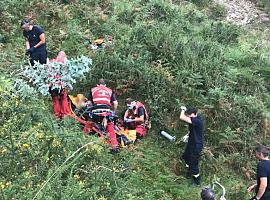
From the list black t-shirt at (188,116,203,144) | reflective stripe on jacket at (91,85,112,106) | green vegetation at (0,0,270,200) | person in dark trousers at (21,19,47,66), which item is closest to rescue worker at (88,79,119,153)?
reflective stripe on jacket at (91,85,112,106)

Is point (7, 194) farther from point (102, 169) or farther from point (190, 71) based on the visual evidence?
point (190, 71)

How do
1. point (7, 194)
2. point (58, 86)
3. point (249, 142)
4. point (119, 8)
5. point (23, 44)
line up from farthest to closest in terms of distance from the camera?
point (119, 8), point (23, 44), point (249, 142), point (58, 86), point (7, 194)

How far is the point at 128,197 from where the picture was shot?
5.49 meters

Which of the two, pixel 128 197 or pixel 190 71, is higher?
pixel 128 197

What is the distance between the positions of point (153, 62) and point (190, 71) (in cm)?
92

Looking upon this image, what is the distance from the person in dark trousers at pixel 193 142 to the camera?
7832 millimetres

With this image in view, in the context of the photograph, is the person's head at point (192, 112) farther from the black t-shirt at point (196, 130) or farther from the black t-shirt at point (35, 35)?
the black t-shirt at point (35, 35)

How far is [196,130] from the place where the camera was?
26.0ft

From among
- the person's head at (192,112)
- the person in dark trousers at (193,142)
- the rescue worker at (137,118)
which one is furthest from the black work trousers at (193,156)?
the rescue worker at (137,118)

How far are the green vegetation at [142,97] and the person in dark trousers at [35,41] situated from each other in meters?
0.33

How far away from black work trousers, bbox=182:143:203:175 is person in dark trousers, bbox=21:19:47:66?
394 cm

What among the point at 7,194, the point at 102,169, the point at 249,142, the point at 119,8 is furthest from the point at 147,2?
the point at 7,194

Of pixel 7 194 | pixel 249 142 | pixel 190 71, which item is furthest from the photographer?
pixel 190 71

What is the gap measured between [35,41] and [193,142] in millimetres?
4248
